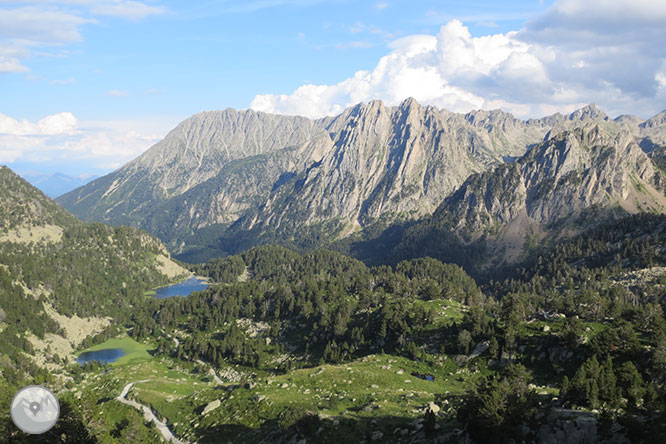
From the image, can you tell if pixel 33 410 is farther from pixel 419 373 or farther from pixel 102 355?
pixel 102 355

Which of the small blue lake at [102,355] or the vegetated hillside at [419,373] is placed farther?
the small blue lake at [102,355]

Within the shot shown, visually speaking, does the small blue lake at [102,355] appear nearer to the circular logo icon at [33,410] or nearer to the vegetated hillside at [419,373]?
the vegetated hillside at [419,373]

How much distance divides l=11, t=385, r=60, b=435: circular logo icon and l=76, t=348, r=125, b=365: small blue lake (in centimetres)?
15947

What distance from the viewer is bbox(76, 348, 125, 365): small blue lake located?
173000 mm

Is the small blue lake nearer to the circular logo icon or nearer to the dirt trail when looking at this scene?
the dirt trail

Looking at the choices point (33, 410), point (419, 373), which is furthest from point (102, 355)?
point (33, 410)

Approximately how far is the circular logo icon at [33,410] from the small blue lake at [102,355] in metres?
159

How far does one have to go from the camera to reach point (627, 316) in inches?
4131

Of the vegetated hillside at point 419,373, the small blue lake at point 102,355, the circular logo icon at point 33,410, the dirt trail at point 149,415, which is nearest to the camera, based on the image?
the circular logo icon at point 33,410

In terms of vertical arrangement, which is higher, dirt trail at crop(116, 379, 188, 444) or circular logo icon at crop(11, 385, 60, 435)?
circular logo icon at crop(11, 385, 60, 435)

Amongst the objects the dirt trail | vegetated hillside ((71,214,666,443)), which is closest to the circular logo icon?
vegetated hillside ((71,214,666,443))

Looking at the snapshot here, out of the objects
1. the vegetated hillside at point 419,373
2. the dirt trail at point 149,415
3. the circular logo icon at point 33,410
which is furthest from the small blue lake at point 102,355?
the circular logo icon at point 33,410

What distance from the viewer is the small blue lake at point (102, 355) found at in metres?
173

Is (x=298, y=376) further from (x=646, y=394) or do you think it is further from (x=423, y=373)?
(x=646, y=394)
